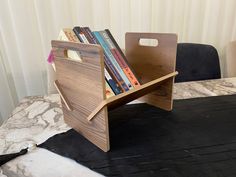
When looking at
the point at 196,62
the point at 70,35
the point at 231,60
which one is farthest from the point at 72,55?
the point at 231,60

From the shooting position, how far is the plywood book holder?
1.74 feet

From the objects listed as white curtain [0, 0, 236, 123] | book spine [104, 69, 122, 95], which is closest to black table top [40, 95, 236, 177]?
book spine [104, 69, 122, 95]

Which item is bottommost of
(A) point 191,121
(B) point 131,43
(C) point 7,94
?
Result: (C) point 7,94

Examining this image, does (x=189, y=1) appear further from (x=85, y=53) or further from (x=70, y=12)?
A: (x=85, y=53)

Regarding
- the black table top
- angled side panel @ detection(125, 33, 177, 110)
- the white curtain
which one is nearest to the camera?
the black table top

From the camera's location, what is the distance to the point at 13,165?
0.53m

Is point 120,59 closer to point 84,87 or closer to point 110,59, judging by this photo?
point 110,59

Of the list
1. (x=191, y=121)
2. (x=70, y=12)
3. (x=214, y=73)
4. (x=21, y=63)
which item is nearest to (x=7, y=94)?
(x=21, y=63)

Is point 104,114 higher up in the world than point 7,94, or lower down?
higher up

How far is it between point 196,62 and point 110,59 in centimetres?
82

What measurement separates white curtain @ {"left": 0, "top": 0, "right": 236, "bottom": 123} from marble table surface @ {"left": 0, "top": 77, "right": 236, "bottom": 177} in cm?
47

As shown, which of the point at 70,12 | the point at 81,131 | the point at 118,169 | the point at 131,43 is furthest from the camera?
the point at 70,12

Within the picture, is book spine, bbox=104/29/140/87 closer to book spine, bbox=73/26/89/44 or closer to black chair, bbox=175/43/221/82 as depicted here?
book spine, bbox=73/26/89/44

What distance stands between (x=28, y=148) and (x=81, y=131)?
16cm
